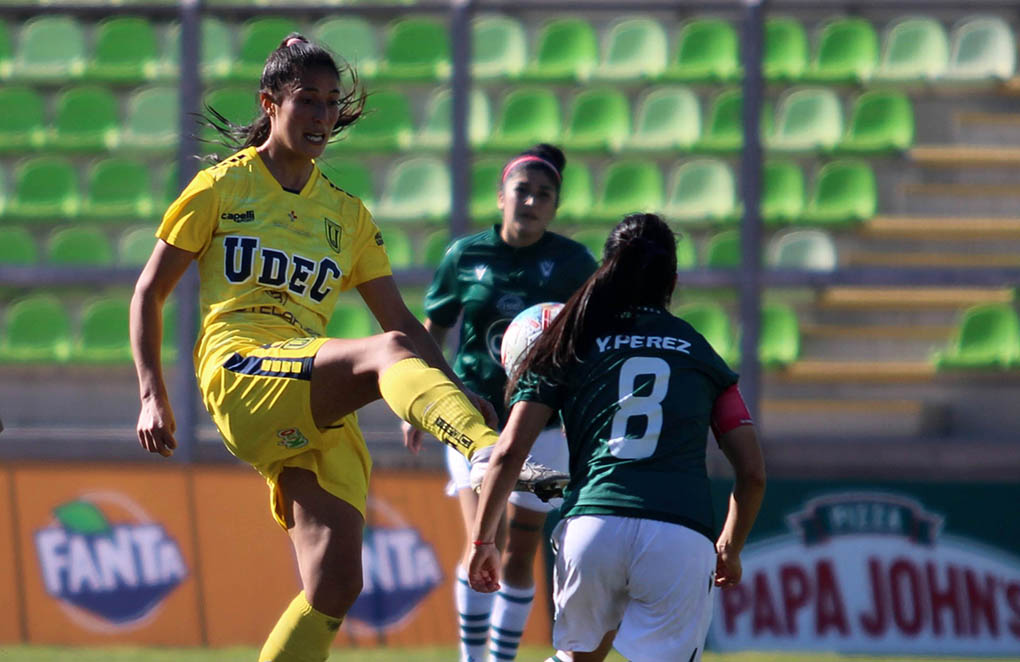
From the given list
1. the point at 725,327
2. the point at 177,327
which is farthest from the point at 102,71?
the point at 725,327

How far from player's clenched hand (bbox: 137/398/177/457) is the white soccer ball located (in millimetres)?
1295

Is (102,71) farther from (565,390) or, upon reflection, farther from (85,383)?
(565,390)

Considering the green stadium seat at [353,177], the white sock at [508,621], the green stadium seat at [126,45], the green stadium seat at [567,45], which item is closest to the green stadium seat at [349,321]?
the green stadium seat at [353,177]

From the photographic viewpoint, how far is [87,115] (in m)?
10.5

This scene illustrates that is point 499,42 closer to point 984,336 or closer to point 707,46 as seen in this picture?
point 707,46

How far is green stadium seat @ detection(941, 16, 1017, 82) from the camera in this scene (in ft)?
34.0

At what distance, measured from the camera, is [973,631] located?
7.96m

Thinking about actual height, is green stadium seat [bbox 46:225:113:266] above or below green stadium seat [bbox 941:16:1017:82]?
below

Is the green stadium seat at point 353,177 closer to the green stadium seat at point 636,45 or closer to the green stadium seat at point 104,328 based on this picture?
the green stadium seat at point 104,328

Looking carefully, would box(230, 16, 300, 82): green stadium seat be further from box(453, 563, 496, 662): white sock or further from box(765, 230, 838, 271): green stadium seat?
box(453, 563, 496, 662): white sock

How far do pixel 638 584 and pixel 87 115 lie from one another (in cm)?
765

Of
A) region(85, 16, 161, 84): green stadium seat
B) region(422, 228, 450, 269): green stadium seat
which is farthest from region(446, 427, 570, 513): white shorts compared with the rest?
region(85, 16, 161, 84): green stadium seat

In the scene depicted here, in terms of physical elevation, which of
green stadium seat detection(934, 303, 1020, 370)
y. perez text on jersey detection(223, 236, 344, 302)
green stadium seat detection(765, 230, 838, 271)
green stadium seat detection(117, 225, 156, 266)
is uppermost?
green stadium seat detection(117, 225, 156, 266)

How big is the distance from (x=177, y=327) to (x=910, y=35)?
573cm
